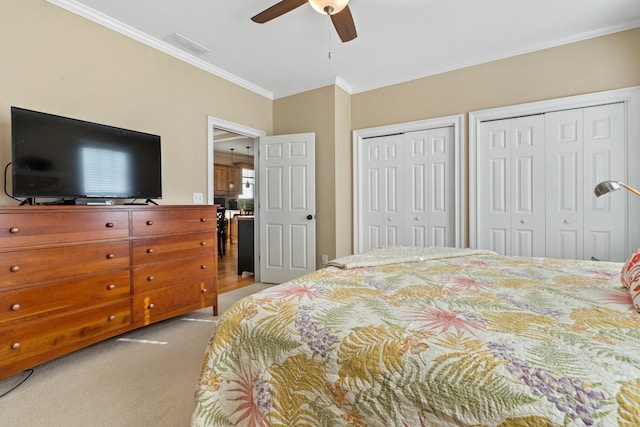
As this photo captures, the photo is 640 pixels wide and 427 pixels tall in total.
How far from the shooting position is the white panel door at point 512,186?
9.88 ft

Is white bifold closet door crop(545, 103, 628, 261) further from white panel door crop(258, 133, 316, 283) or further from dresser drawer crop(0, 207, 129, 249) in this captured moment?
dresser drawer crop(0, 207, 129, 249)

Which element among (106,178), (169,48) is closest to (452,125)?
(169,48)

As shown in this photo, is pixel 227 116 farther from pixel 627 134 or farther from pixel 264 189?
pixel 627 134

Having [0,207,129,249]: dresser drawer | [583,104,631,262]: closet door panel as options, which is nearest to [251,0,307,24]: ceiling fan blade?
[0,207,129,249]: dresser drawer

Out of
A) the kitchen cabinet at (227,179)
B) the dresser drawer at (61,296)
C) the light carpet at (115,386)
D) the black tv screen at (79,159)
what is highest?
the kitchen cabinet at (227,179)

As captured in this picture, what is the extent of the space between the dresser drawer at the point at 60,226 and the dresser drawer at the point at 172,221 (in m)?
0.10

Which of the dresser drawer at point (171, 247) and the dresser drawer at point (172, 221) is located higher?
the dresser drawer at point (172, 221)

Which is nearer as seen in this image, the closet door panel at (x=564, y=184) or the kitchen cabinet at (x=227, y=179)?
the closet door panel at (x=564, y=184)

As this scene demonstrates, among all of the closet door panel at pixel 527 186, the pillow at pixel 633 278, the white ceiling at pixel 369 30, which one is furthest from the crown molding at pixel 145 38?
the pillow at pixel 633 278

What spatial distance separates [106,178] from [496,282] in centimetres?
272

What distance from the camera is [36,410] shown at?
4.97 ft

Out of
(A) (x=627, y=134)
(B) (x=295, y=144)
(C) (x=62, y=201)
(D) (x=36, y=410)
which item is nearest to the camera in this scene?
(D) (x=36, y=410)

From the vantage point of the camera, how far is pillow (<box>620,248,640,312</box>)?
0.96m

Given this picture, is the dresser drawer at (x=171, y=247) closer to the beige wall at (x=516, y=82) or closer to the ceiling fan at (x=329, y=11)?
the ceiling fan at (x=329, y=11)
